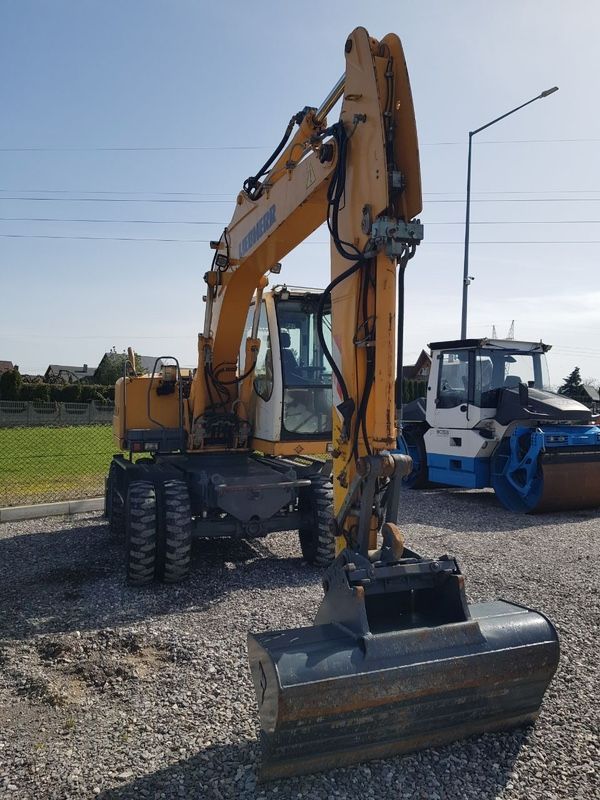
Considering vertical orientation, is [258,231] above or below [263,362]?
above

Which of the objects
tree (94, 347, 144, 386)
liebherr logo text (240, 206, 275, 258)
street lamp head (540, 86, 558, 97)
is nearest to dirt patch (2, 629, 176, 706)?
liebherr logo text (240, 206, 275, 258)

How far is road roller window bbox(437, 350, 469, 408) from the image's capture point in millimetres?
11398

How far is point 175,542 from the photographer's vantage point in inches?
240

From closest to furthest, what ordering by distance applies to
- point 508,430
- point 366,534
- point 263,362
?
point 366,534 < point 263,362 < point 508,430

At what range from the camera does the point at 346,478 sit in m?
4.05

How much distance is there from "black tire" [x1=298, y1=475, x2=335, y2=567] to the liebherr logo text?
2.41m

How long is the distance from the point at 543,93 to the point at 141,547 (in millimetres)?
12281

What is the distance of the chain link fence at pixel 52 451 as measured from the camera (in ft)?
36.7

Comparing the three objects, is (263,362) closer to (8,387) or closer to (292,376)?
(292,376)

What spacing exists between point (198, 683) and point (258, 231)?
379 centimetres

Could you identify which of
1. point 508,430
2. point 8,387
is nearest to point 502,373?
point 508,430

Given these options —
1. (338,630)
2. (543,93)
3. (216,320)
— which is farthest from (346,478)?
(543,93)

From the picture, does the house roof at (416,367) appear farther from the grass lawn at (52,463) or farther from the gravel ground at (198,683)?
the gravel ground at (198,683)

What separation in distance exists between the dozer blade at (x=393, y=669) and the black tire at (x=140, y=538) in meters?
2.89
